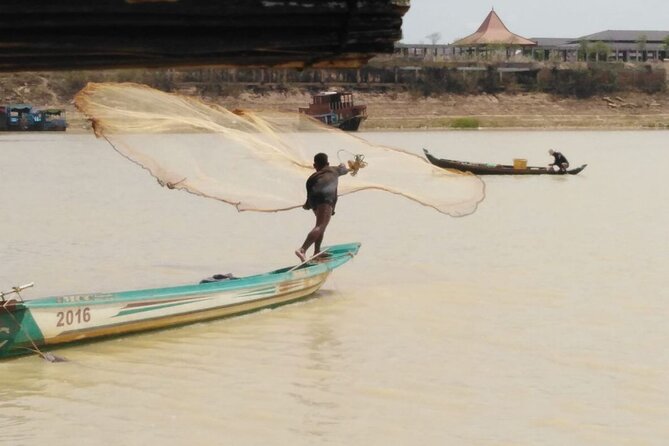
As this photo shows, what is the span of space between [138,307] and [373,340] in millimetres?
2284

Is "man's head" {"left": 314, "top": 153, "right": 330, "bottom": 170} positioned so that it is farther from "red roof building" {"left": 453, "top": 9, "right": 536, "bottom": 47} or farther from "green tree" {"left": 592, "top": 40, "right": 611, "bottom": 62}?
"green tree" {"left": 592, "top": 40, "right": 611, "bottom": 62}

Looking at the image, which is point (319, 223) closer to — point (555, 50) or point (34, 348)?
point (34, 348)

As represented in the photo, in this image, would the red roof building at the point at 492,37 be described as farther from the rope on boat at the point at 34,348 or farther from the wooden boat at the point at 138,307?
the rope on boat at the point at 34,348

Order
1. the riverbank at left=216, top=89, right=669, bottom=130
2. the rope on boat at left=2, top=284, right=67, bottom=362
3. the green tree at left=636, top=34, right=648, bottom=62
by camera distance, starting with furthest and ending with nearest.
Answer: the green tree at left=636, top=34, right=648, bottom=62, the riverbank at left=216, top=89, right=669, bottom=130, the rope on boat at left=2, top=284, right=67, bottom=362

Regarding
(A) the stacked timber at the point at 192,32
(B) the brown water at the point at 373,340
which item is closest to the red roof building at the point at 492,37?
(B) the brown water at the point at 373,340

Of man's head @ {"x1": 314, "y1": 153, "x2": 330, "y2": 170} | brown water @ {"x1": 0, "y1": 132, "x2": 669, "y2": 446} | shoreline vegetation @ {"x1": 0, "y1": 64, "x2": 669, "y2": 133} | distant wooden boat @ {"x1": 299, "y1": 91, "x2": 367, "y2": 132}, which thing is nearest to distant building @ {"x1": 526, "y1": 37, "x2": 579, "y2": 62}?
shoreline vegetation @ {"x1": 0, "y1": 64, "x2": 669, "y2": 133}

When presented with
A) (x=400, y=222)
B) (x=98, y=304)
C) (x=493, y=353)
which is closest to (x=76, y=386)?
(x=98, y=304)

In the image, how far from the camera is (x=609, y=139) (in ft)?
197

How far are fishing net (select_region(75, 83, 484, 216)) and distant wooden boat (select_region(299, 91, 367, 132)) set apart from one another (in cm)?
4262

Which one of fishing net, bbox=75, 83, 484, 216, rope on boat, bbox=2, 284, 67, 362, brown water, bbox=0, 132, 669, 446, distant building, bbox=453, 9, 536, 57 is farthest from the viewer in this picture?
distant building, bbox=453, 9, 536, 57

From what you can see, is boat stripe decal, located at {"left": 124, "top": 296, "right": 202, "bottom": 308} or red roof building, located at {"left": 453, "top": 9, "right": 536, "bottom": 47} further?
red roof building, located at {"left": 453, "top": 9, "right": 536, "bottom": 47}

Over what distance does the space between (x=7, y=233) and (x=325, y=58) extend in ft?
58.8

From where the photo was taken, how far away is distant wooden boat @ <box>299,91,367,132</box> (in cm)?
5762

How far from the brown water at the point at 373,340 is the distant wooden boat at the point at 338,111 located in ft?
104
